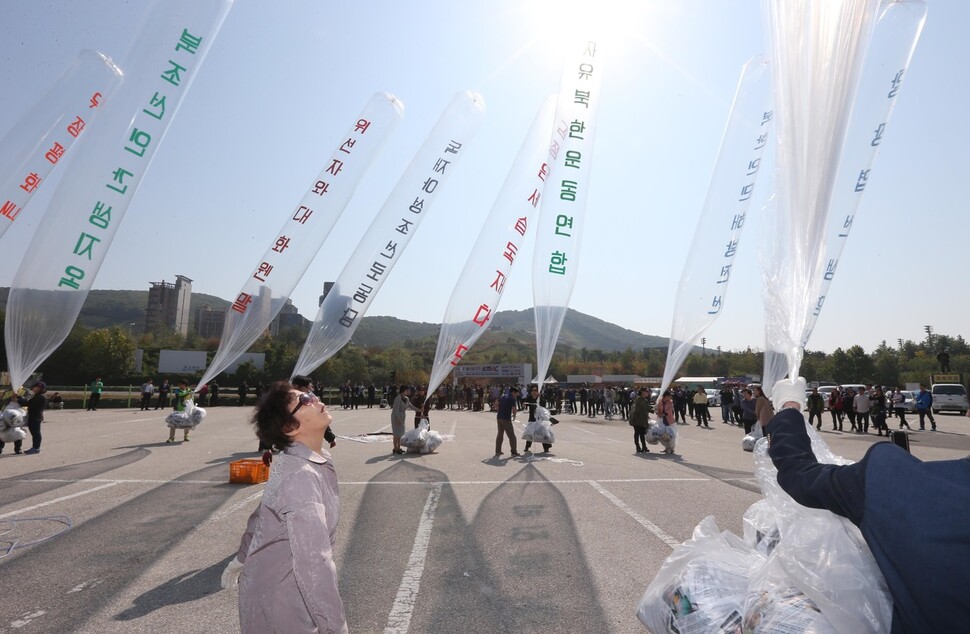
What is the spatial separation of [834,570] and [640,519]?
4.53 metres

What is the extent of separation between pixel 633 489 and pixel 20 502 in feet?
27.2

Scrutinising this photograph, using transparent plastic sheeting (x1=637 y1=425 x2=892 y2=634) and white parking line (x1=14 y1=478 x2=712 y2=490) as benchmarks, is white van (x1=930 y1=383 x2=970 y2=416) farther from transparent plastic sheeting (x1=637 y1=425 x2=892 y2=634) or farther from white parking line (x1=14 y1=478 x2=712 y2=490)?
transparent plastic sheeting (x1=637 y1=425 x2=892 y2=634)

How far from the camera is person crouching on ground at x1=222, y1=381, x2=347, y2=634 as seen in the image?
1.89m

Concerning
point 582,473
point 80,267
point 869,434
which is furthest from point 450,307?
point 869,434

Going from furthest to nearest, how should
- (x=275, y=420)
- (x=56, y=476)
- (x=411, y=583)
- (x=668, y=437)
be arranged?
1. (x=668, y=437)
2. (x=56, y=476)
3. (x=411, y=583)
4. (x=275, y=420)

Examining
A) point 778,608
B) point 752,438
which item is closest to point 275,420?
point 778,608

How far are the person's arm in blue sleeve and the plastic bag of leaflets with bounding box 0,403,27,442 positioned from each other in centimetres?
1308

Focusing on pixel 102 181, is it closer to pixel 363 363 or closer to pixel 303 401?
pixel 303 401

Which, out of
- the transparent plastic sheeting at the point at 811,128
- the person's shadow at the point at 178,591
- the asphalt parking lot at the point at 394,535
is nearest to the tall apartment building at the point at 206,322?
the asphalt parking lot at the point at 394,535

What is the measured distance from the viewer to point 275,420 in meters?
2.30

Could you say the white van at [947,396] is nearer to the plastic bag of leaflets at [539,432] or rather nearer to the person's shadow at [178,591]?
the plastic bag of leaflets at [539,432]

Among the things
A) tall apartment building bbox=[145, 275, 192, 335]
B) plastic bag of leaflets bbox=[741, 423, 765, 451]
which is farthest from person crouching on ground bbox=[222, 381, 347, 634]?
tall apartment building bbox=[145, 275, 192, 335]

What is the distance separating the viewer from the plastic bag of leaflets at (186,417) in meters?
12.6

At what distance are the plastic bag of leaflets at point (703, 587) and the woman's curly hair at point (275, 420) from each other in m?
1.77
